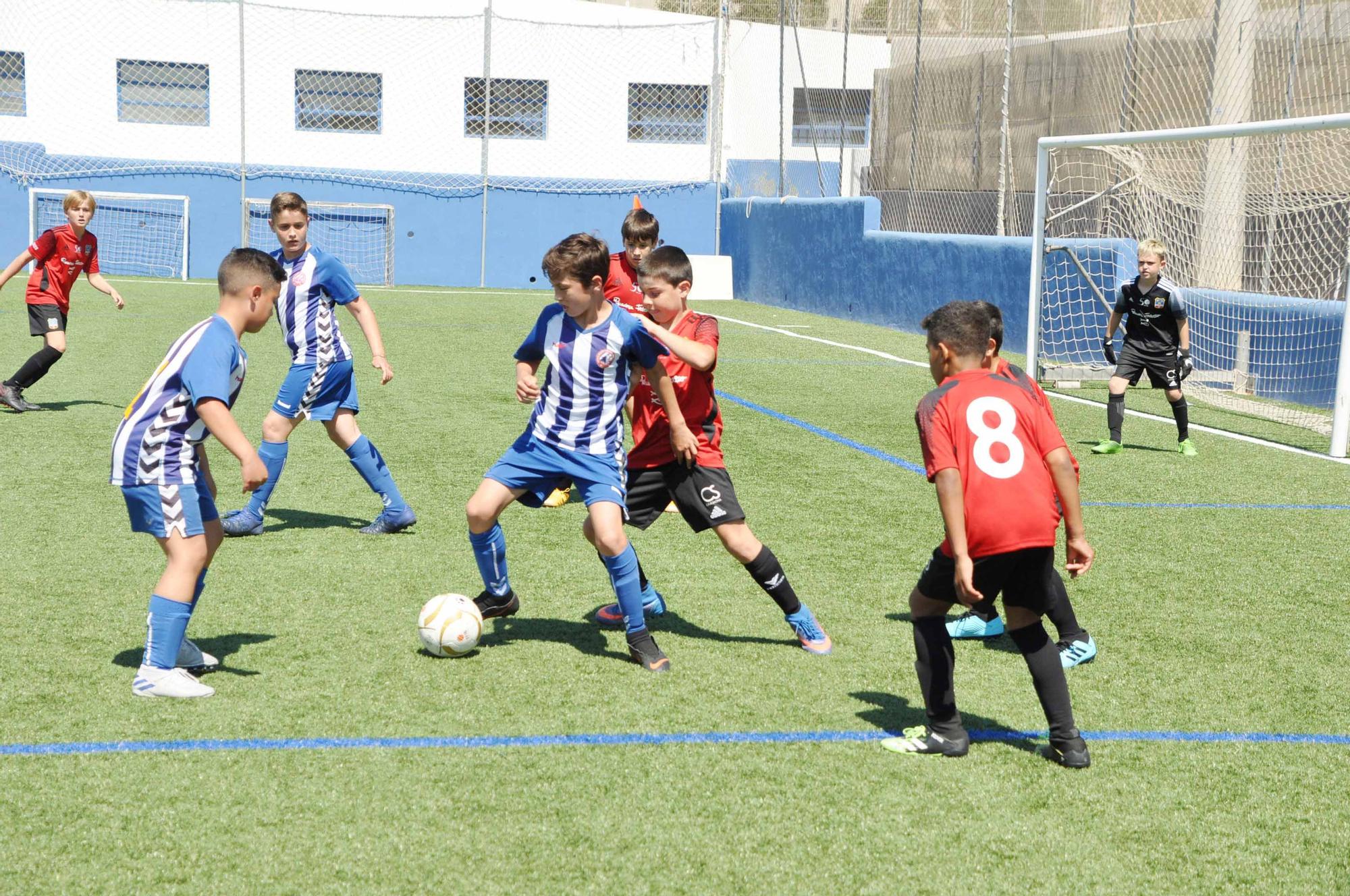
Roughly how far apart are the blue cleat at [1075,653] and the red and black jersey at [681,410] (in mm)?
1439

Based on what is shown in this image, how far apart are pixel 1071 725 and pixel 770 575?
1.39 meters

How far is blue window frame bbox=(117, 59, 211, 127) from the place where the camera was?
28.8m

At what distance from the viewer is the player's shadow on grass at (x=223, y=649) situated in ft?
15.6

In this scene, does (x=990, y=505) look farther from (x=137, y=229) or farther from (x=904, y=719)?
(x=137, y=229)

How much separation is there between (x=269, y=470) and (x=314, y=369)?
0.57 m

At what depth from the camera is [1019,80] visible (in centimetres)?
2005

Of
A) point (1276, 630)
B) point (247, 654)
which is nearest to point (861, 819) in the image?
point (247, 654)

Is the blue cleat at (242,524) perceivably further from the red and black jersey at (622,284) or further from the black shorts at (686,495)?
the black shorts at (686,495)

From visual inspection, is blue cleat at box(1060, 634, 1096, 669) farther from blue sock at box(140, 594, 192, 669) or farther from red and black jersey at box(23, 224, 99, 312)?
red and black jersey at box(23, 224, 99, 312)

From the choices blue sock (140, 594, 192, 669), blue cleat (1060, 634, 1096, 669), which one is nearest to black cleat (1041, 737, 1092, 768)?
blue cleat (1060, 634, 1096, 669)

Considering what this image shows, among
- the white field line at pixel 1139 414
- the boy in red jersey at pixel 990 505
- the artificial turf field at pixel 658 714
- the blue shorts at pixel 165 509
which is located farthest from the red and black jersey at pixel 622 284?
the white field line at pixel 1139 414

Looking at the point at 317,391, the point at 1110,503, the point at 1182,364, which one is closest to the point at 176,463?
the point at 317,391

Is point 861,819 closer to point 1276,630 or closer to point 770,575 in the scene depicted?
point 770,575

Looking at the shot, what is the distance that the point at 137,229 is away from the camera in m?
28.8
